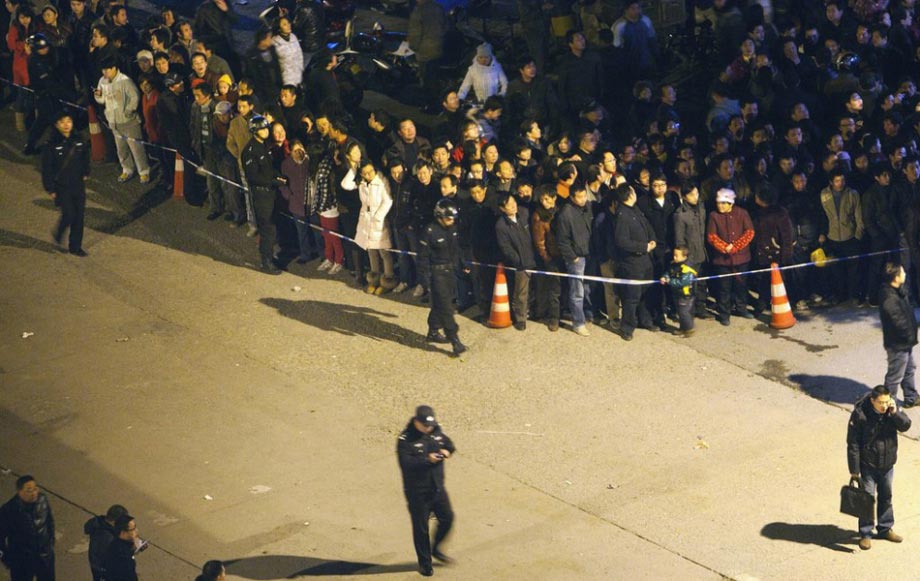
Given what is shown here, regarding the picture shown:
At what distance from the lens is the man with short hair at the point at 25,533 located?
12164mm

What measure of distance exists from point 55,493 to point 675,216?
741 cm

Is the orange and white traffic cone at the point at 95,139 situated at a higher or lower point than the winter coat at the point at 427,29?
lower

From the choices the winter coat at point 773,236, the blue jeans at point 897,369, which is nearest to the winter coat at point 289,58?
the winter coat at point 773,236

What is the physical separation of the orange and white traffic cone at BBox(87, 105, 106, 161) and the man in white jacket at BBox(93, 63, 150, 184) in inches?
31.8

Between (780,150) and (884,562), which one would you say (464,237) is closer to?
(780,150)

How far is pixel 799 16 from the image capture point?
2322cm

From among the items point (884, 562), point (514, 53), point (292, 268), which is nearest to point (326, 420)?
point (292, 268)

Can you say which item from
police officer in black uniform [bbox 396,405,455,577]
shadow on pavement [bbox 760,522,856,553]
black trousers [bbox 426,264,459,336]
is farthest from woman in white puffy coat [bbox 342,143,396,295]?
shadow on pavement [bbox 760,522,856,553]

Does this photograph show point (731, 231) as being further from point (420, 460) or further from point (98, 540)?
point (98, 540)

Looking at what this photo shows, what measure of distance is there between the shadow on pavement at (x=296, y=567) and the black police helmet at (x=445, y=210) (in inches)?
182

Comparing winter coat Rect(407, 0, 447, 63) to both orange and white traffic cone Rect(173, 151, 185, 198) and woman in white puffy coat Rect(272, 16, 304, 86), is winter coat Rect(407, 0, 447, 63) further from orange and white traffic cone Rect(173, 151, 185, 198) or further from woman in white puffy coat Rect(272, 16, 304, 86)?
orange and white traffic cone Rect(173, 151, 185, 198)

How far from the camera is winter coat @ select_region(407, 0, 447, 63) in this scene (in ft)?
74.7

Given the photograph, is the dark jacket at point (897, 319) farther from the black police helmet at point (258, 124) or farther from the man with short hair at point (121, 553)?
the man with short hair at point (121, 553)

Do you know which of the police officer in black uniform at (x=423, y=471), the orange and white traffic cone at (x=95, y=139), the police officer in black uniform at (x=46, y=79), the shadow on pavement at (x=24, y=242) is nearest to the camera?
the police officer in black uniform at (x=423, y=471)
